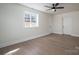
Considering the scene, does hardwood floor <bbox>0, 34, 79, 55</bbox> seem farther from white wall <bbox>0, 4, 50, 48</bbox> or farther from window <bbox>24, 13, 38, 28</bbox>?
window <bbox>24, 13, 38, 28</bbox>

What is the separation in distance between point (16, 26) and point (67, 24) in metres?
1.09

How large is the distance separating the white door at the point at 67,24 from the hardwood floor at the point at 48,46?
0.36ft

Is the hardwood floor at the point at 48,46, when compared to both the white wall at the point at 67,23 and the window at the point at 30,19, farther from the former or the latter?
the window at the point at 30,19

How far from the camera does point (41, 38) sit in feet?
5.90

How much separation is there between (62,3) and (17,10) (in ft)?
2.99

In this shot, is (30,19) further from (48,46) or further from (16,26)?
(48,46)

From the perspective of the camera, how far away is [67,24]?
A: 1.78m

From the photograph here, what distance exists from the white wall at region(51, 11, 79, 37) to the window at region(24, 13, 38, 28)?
0.39 metres

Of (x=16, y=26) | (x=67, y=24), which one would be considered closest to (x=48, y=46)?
(x=67, y=24)

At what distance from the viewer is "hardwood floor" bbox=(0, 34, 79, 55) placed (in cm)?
161

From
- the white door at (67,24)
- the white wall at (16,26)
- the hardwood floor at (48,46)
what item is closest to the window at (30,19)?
the white wall at (16,26)

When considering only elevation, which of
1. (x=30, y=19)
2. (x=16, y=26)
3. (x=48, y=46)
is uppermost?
(x=30, y=19)
